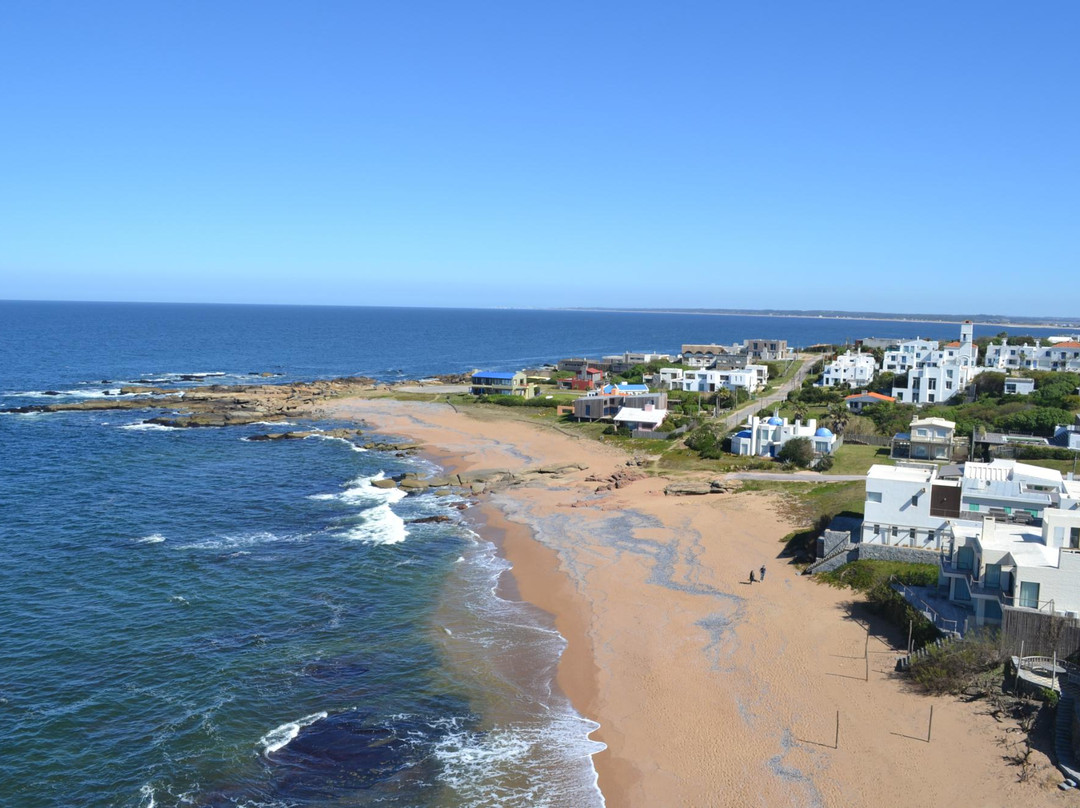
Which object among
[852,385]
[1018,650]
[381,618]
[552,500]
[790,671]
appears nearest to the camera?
[1018,650]

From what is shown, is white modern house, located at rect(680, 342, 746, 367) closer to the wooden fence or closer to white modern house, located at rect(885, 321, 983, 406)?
white modern house, located at rect(885, 321, 983, 406)

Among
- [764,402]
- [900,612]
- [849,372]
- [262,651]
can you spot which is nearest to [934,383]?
[849,372]

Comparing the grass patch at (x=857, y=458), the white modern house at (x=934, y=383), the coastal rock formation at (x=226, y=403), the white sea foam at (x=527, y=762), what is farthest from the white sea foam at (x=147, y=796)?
the white modern house at (x=934, y=383)

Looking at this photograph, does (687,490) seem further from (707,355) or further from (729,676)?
(707,355)

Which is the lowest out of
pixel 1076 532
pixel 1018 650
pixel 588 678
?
pixel 588 678

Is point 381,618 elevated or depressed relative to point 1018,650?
depressed

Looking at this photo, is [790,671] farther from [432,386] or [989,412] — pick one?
[432,386]

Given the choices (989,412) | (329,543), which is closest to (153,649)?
(329,543)

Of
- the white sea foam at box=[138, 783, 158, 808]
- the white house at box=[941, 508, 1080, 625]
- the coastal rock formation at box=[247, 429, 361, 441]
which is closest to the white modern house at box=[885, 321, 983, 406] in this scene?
the white house at box=[941, 508, 1080, 625]
